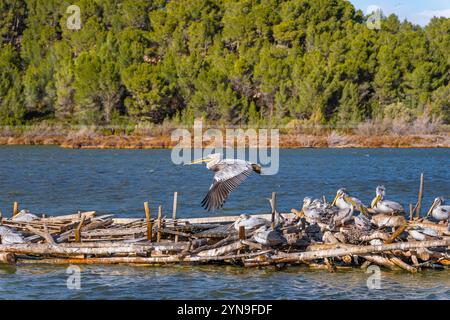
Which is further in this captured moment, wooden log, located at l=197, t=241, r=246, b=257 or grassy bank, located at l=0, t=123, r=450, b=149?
grassy bank, located at l=0, t=123, r=450, b=149

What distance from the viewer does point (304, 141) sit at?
58.0 m

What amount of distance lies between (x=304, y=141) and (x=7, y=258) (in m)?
45.8

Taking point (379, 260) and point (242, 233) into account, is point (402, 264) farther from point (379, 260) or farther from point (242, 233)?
point (242, 233)

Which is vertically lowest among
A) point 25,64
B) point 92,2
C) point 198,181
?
point 198,181

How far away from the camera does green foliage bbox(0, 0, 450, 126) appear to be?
197ft

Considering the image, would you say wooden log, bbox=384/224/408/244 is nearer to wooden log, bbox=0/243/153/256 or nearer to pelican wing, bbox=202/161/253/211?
pelican wing, bbox=202/161/253/211

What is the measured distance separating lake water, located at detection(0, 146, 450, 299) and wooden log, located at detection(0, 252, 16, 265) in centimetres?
16

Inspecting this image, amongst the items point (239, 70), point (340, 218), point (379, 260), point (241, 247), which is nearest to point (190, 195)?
point (340, 218)

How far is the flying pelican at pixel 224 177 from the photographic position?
37.9ft

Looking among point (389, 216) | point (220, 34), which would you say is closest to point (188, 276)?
point (389, 216)

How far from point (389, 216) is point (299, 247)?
2.03 metres

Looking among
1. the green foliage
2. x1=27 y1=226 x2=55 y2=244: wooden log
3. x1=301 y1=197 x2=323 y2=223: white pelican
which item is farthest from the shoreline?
x1=27 y1=226 x2=55 y2=244: wooden log

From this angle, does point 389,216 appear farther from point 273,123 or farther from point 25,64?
point 25,64

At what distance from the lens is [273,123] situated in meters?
60.7
